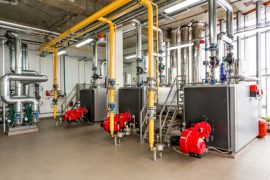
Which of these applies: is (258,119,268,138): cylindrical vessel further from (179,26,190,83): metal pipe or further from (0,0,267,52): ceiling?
(0,0,267,52): ceiling

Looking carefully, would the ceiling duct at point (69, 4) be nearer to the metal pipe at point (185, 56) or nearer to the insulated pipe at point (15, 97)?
the insulated pipe at point (15, 97)

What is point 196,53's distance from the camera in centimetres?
732

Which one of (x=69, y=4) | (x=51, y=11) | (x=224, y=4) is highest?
(x=51, y=11)

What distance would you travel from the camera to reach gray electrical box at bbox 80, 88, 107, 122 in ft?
22.9

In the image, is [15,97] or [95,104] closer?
[15,97]

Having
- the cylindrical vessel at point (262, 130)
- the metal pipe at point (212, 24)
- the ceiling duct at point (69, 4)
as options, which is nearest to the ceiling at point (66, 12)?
the ceiling duct at point (69, 4)

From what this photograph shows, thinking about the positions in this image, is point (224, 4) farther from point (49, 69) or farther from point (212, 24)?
point (49, 69)

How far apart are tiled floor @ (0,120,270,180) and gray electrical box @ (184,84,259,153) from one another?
0.31 meters

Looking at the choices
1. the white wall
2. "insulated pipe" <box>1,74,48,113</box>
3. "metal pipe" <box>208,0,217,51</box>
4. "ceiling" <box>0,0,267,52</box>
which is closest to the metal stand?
"insulated pipe" <box>1,74,48,113</box>

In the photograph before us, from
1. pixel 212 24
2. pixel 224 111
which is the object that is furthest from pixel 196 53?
pixel 224 111

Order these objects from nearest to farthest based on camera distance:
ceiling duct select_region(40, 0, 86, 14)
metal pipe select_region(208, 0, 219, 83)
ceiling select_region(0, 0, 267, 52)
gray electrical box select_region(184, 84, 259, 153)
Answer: gray electrical box select_region(184, 84, 259, 153) < metal pipe select_region(208, 0, 219, 83) < ceiling duct select_region(40, 0, 86, 14) < ceiling select_region(0, 0, 267, 52)

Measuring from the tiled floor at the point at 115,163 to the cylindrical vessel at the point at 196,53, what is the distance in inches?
137

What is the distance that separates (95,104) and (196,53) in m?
4.58

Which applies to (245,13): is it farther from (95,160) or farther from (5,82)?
(5,82)
